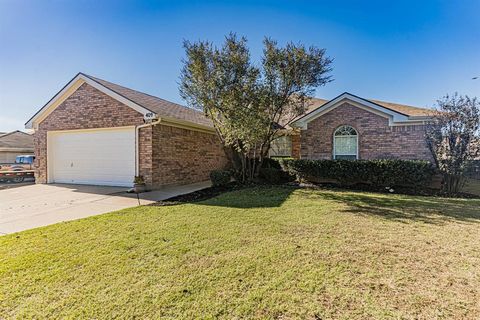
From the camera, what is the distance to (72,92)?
12508mm

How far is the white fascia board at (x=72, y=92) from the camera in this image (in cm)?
1103

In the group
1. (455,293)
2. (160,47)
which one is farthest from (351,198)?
(160,47)

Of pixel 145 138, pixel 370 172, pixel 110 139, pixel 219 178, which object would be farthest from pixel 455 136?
pixel 110 139

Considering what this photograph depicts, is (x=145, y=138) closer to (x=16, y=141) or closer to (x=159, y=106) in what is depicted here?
(x=159, y=106)

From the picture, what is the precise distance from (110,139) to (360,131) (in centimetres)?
1243

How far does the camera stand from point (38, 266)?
11.8ft

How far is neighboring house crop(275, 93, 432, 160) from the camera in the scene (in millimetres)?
→ 12133

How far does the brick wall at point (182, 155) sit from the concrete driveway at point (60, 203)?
31.6 inches

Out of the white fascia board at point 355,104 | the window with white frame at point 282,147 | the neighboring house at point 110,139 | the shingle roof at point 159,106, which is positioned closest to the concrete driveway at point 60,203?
the neighboring house at point 110,139

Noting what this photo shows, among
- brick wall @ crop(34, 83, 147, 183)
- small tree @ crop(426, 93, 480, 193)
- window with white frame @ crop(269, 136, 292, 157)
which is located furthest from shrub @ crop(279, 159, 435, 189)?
brick wall @ crop(34, 83, 147, 183)

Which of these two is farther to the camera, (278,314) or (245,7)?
(245,7)

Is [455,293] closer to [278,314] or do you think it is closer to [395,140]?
[278,314]

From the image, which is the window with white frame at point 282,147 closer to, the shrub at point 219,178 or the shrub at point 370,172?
the shrub at point 370,172

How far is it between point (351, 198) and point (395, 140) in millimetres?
5658
